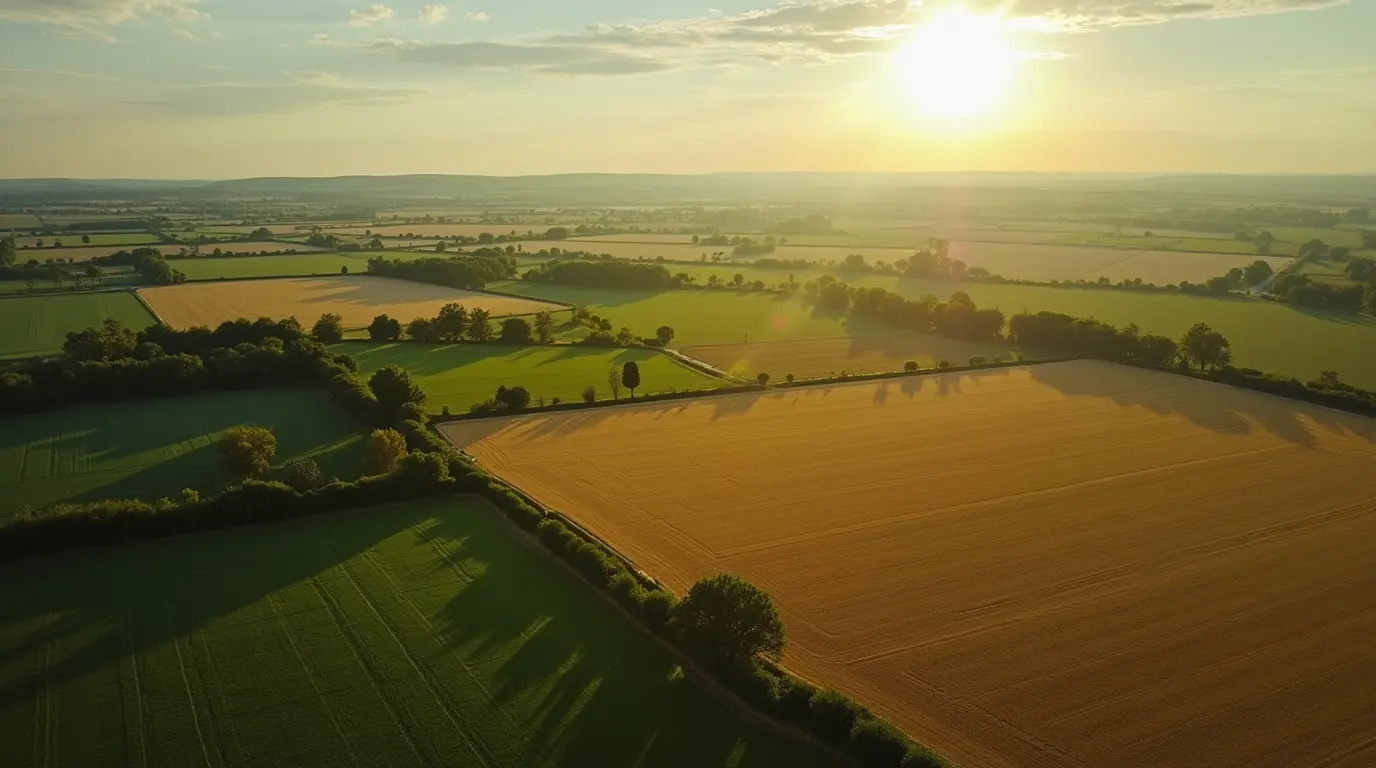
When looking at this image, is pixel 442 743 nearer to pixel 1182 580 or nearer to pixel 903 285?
pixel 1182 580

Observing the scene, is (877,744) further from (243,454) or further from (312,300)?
(312,300)

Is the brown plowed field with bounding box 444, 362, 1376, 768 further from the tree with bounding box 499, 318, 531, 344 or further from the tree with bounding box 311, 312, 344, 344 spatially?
the tree with bounding box 311, 312, 344, 344

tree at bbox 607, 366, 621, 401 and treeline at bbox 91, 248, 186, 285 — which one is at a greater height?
treeline at bbox 91, 248, 186, 285

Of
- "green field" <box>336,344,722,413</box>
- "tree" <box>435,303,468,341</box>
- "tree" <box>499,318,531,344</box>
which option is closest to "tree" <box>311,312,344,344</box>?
"green field" <box>336,344,722,413</box>

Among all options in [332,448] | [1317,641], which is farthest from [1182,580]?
[332,448]

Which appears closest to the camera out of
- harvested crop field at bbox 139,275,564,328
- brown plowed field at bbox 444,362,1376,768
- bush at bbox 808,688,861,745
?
bush at bbox 808,688,861,745

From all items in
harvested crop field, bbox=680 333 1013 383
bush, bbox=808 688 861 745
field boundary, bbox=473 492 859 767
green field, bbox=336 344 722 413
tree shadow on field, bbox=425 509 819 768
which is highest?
bush, bbox=808 688 861 745
